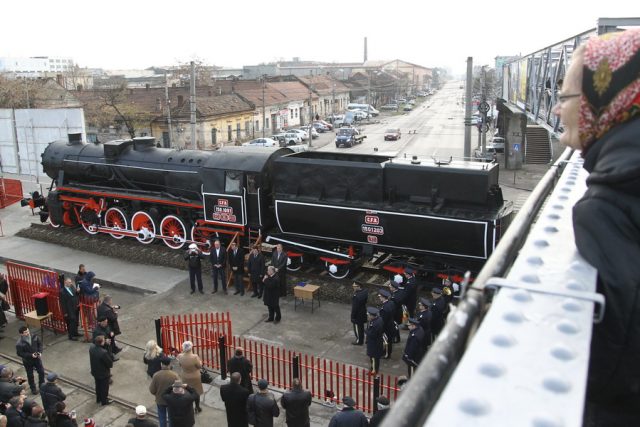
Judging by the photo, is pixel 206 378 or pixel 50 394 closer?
pixel 50 394

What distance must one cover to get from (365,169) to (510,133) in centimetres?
2171

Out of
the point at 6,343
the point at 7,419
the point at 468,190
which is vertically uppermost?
the point at 468,190

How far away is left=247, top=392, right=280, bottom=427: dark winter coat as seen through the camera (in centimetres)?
794

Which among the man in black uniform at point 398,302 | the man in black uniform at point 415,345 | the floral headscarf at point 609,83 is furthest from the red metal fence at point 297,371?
the floral headscarf at point 609,83

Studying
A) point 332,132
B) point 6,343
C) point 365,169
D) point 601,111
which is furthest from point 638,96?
point 332,132

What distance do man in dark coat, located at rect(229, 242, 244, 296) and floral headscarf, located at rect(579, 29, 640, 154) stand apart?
13168 mm

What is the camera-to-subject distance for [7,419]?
7.68m

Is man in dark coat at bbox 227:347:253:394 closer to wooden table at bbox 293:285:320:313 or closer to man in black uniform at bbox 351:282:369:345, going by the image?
man in black uniform at bbox 351:282:369:345

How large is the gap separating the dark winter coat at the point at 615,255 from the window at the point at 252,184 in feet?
46.0

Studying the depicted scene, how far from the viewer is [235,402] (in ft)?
27.3

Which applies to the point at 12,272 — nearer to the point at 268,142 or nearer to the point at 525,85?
the point at 525,85

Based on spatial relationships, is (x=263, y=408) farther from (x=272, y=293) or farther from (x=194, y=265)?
(x=194, y=265)

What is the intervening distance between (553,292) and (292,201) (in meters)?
13.5

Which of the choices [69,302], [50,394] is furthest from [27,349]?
[69,302]
